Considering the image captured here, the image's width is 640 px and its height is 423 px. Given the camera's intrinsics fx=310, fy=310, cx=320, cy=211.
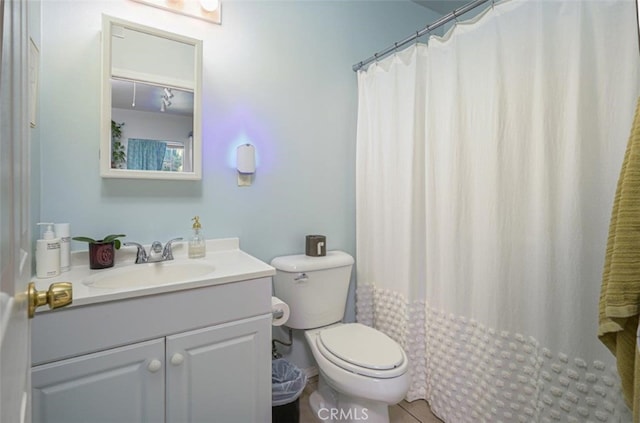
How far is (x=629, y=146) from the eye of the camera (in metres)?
0.84

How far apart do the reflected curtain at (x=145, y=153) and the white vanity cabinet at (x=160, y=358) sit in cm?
65

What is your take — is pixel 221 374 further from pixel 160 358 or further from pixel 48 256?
pixel 48 256

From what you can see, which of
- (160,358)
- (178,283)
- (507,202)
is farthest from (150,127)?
(507,202)

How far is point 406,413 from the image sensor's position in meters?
1.63

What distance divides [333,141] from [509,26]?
3.38ft

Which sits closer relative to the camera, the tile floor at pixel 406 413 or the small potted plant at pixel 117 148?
the small potted plant at pixel 117 148

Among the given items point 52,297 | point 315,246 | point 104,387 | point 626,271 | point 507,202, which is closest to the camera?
point 52,297

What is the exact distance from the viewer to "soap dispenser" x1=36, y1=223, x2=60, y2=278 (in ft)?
3.62

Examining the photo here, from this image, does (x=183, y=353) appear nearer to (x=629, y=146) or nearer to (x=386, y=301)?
(x=386, y=301)

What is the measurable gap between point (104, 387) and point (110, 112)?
105 centimetres

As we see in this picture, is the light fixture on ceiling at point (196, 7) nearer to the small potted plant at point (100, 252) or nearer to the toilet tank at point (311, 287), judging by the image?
the small potted plant at point (100, 252)

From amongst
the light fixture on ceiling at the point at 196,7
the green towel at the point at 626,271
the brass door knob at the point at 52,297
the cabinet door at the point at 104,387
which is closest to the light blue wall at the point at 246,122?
the light fixture on ceiling at the point at 196,7

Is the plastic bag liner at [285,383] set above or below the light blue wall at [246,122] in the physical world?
below

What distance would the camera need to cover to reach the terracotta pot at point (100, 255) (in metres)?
1.26
